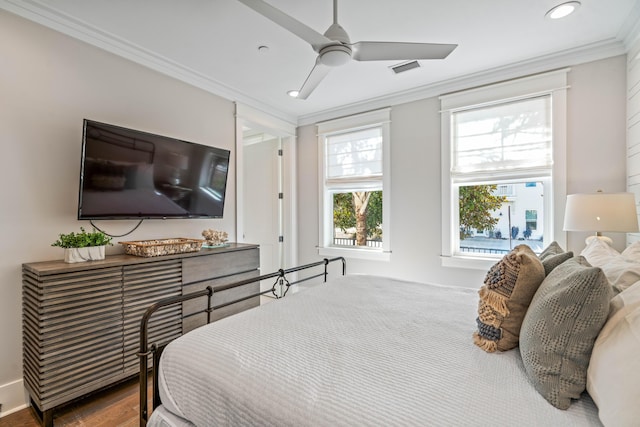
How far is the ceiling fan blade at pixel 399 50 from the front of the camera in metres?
1.64

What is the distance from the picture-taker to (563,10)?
205cm

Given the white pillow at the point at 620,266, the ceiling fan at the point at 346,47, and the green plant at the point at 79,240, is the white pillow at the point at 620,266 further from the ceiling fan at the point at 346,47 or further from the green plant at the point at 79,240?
the green plant at the point at 79,240

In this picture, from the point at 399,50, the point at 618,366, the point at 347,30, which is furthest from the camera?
the point at 347,30

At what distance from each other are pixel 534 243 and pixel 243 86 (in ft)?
11.0

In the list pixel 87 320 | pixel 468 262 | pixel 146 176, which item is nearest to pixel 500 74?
pixel 468 262

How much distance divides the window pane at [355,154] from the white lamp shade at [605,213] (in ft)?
6.40

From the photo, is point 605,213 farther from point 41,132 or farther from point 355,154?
point 41,132

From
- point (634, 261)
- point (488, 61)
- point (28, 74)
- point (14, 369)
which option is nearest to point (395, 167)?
point (488, 61)

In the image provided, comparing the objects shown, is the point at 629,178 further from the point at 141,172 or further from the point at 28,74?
the point at 28,74

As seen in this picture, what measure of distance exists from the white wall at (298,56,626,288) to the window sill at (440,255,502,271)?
→ 0.05 m

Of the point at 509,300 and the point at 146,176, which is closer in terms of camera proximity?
the point at 509,300

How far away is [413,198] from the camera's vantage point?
3.39 metres

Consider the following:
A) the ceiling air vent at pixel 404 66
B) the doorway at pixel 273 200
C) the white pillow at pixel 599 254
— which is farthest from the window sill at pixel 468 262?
the doorway at pixel 273 200

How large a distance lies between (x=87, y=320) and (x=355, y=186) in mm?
2943
